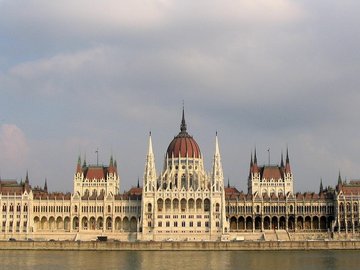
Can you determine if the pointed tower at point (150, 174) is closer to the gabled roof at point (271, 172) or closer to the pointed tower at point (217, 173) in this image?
the pointed tower at point (217, 173)

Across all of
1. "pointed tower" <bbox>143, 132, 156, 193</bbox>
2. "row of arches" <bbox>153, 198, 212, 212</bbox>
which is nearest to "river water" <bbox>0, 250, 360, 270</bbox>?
"row of arches" <bbox>153, 198, 212, 212</bbox>

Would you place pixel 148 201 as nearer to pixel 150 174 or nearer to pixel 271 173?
pixel 150 174

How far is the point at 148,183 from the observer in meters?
149

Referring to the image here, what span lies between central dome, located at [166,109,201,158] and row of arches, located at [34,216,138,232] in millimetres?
16804

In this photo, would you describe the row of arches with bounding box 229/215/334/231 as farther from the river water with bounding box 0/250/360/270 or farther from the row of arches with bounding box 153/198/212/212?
the river water with bounding box 0/250/360/270

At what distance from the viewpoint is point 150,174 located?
149875 mm

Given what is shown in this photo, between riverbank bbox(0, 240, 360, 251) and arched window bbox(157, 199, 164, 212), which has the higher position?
arched window bbox(157, 199, 164, 212)

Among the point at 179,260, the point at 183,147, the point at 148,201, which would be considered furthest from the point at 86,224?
the point at 179,260

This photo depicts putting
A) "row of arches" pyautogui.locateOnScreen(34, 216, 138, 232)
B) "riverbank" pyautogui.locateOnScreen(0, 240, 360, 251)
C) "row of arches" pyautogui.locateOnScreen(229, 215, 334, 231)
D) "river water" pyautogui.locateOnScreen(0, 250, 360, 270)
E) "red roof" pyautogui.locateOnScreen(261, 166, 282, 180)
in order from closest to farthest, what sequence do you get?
"river water" pyautogui.locateOnScreen(0, 250, 360, 270)
"riverbank" pyautogui.locateOnScreen(0, 240, 360, 251)
"row of arches" pyautogui.locateOnScreen(229, 215, 334, 231)
"row of arches" pyautogui.locateOnScreen(34, 216, 138, 232)
"red roof" pyautogui.locateOnScreen(261, 166, 282, 180)

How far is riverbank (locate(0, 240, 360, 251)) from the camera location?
125562 millimetres

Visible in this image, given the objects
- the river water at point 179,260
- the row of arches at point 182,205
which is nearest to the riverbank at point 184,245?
the river water at point 179,260

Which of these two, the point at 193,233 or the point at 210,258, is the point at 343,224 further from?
the point at 210,258

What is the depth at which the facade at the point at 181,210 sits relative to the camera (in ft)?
478

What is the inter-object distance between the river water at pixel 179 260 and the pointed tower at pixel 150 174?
93.9 feet
